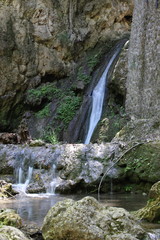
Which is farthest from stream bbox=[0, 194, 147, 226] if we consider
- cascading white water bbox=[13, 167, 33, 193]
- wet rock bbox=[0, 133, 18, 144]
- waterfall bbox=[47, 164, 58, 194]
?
wet rock bbox=[0, 133, 18, 144]

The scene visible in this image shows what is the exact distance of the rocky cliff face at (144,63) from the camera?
13336 mm

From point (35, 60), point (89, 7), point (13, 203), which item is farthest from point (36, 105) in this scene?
point (13, 203)

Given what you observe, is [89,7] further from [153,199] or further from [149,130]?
[153,199]

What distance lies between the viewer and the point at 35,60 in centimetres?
1955

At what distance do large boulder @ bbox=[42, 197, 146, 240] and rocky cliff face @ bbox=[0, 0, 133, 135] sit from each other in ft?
49.8

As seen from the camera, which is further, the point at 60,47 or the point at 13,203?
the point at 60,47

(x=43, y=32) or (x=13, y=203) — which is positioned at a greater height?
(x=43, y=32)

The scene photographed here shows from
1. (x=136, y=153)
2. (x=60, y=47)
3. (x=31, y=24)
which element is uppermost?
(x=31, y=24)

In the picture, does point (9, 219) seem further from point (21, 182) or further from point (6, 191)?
point (21, 182)

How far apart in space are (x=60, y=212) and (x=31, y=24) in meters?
16.8

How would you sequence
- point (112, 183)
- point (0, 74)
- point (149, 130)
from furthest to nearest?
point (0, 74) < point (149, 130) < point (112, 183)

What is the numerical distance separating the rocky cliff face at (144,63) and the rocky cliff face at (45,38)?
6.11 meters

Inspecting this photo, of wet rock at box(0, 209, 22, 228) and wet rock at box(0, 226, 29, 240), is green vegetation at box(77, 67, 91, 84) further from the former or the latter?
wet rock at box(0, 226, 29, 240)

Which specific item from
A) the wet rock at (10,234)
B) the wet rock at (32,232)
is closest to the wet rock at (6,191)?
the wet rock at (32,232)
